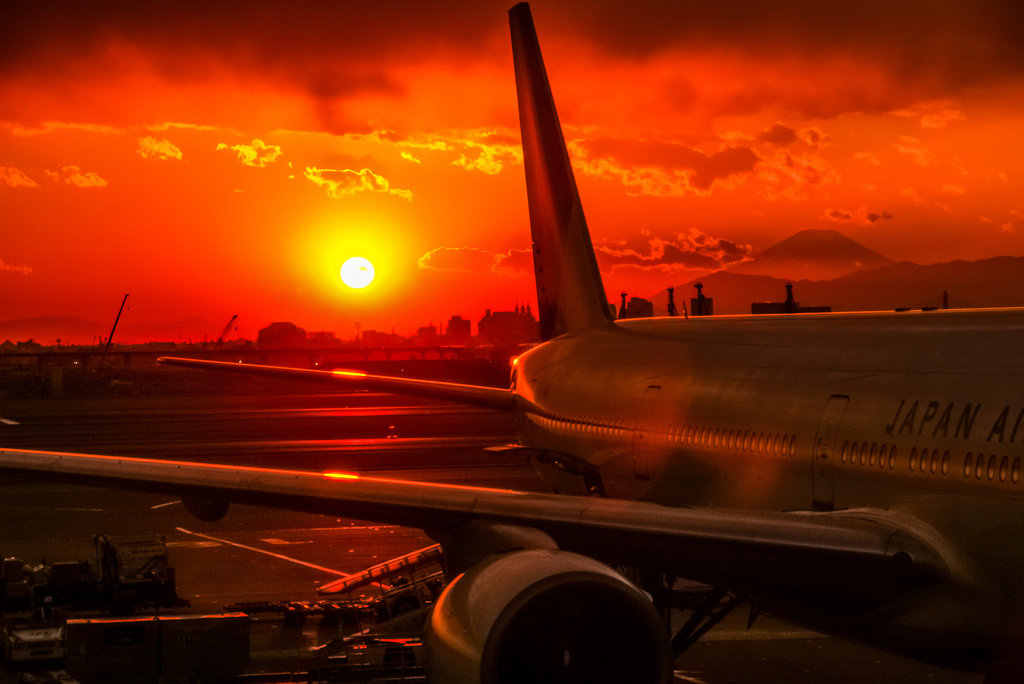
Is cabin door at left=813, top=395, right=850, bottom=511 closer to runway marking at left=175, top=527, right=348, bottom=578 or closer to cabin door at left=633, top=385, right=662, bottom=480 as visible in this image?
cabin door at left=633, top=385, right=662, bottom=480

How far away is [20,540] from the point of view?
30125 millimetres

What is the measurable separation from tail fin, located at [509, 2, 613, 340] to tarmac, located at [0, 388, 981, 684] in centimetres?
644

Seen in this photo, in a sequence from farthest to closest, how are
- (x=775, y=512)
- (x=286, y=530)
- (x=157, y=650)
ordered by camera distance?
1. (x=286, y=530)
2. (x=157, y=650)
3. (x=775, y=512)

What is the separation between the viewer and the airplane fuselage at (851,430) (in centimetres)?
988

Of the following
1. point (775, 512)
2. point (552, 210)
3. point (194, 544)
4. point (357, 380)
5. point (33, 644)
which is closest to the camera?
point (775, 512)

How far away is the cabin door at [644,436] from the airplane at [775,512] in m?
0.63

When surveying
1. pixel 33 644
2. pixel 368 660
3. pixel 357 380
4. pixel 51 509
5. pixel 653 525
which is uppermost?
pixel 357 380

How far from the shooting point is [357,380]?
17750 millimetres

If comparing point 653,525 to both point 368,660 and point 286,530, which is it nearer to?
point 368,660

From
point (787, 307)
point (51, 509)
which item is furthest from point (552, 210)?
point (51, 509)

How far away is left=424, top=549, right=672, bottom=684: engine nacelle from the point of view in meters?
8.98

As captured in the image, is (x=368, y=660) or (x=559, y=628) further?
(x=368, y=660)

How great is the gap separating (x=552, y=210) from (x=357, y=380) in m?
5.58

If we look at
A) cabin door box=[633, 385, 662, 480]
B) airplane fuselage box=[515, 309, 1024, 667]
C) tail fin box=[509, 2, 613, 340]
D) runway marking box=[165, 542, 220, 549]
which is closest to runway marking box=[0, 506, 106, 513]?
→ runway marking box=[165, 542, 220, 549]
